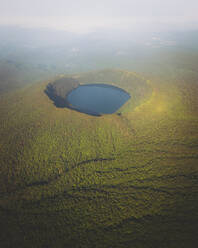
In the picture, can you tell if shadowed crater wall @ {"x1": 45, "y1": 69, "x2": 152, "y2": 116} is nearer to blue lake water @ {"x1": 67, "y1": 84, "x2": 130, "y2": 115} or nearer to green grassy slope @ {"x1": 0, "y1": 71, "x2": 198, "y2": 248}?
blue lake water @ {"x1": 67, "y1": 84, "x2": 130, "y2": 115}

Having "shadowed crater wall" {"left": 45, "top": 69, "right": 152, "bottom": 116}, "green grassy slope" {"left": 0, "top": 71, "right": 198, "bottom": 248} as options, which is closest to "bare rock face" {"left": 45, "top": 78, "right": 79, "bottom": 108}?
"shadowed crater wall" {"left": 45, "top": 69, "right": 152, "bottom": 116}

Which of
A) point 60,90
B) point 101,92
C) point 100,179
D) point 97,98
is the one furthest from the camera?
point 101,92

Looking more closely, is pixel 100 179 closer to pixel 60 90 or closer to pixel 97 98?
pixel 97 98

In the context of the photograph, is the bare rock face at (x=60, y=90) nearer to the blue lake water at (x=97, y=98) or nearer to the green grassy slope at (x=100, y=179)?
the blue lake water at (x=97, y=98)

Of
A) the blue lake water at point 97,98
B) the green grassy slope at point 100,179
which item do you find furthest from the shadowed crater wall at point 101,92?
the green grassy slope at point 100,179

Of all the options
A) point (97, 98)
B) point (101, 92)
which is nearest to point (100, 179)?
point (97, 98)

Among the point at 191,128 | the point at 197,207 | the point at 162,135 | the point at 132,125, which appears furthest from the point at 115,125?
the point at 197,207
